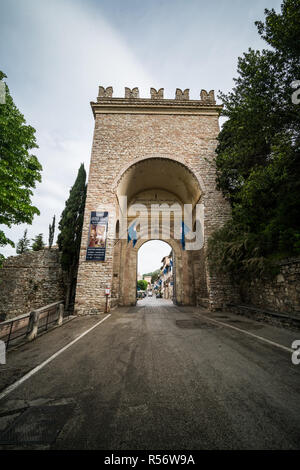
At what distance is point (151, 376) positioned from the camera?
2707 millimetres

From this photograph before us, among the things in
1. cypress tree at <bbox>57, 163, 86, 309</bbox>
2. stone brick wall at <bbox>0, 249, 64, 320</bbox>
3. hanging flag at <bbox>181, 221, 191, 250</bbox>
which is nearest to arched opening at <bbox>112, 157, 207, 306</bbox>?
hanging flag at <bbox>181, 221, 191, 250</bbox>

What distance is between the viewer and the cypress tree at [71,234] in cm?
1249

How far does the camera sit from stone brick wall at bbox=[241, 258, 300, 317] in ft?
17.5

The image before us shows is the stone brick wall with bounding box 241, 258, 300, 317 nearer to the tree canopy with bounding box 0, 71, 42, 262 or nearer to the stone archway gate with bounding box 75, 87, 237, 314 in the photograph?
the stone archway gate with bounding box 75, 87, 237, 314

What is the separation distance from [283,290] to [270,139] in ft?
17.8

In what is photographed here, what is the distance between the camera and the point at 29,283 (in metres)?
12.8

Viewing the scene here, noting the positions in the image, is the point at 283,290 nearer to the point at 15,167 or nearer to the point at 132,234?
the point at 132,234

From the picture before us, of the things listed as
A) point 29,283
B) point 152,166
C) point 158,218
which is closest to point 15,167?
point 152,166

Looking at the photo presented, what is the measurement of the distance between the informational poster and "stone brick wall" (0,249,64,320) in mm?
5059

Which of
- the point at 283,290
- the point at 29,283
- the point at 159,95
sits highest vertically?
the point at 159,95

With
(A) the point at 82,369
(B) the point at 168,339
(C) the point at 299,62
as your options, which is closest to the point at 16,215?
(A) the point at 82,369

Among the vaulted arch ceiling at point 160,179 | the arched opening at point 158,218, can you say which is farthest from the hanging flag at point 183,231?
the vaulted arch ceiling at point 160,179

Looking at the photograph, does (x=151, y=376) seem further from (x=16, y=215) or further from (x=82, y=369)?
(x=16, y=215)
